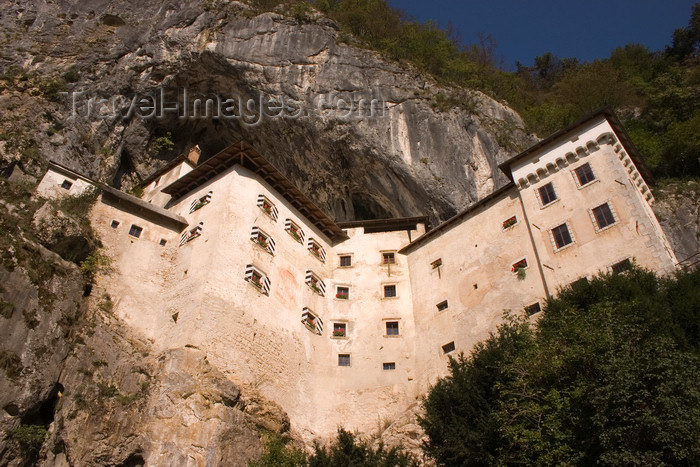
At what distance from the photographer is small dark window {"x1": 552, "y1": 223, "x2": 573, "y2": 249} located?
888 inches

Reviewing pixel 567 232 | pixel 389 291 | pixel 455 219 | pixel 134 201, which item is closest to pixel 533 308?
pixel 567 232

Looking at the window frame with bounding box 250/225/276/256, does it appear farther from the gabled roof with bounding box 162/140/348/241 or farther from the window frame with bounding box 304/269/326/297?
the gabled roof with bounding box 162/140/348/241

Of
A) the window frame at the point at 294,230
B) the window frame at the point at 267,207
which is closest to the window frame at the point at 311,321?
the window frame at the point at 294,230

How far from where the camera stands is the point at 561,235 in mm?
22859

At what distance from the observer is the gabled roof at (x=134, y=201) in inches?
1028

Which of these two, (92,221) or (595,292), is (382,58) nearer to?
(92,221)

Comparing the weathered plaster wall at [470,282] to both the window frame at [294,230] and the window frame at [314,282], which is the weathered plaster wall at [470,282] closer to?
the window frame at [314,282]

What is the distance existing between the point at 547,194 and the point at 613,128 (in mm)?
4277

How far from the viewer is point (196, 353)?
2077cm

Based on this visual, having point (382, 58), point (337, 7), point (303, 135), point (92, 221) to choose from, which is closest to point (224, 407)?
point (92, 221)

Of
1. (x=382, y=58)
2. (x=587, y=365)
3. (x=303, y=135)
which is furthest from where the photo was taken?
(x=382, y=58)

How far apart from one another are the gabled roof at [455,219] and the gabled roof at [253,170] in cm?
423

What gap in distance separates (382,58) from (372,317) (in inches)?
742

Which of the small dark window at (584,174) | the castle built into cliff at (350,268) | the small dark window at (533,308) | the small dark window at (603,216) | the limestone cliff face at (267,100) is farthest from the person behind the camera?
the limestone cliff face at (267,100)
